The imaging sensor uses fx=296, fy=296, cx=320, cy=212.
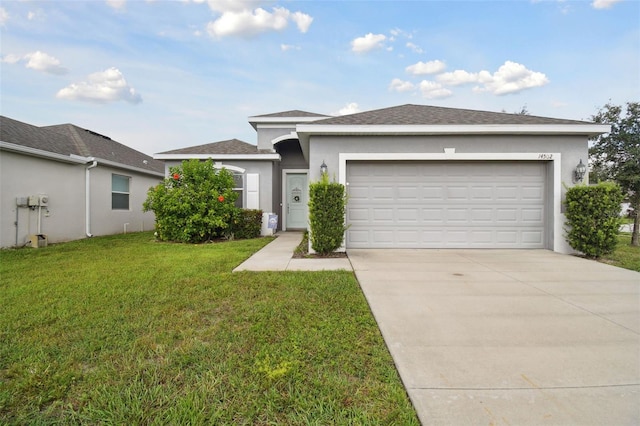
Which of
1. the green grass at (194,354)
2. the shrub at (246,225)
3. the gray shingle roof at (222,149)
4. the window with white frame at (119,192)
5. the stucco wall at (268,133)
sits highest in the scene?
the stucco wall at (268,133)

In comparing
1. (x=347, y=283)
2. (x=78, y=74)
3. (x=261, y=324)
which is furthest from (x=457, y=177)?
(x=78, y=74)

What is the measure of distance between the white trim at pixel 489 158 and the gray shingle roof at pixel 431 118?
28.6 inches

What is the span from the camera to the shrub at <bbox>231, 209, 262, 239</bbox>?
9820 millimetres

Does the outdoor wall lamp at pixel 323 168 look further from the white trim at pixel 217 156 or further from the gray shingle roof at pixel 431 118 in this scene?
the white trim at pixel 217 156

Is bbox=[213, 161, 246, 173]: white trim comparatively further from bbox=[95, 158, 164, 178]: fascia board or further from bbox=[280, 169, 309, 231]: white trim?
bbox=[95, 158, 164, 178]: fascia board

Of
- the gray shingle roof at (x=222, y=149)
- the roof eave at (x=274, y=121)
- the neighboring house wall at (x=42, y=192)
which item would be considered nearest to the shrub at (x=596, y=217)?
the roof eave at (x=274, y=121)

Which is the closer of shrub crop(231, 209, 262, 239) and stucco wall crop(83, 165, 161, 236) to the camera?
shrub crop(231, 209, 262, 239)

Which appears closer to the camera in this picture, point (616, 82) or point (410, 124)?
point (410, 124)

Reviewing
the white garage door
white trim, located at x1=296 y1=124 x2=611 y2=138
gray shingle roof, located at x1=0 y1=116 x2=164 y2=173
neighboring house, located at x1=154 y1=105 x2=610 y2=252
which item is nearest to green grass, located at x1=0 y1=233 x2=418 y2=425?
the white garage door

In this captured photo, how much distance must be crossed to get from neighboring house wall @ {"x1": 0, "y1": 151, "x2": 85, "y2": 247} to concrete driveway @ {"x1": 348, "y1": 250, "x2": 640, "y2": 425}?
906 centimetres

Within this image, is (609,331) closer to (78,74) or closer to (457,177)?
(457,177)

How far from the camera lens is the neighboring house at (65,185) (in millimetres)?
7723

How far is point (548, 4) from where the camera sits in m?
7.64

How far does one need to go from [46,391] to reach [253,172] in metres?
9.35
